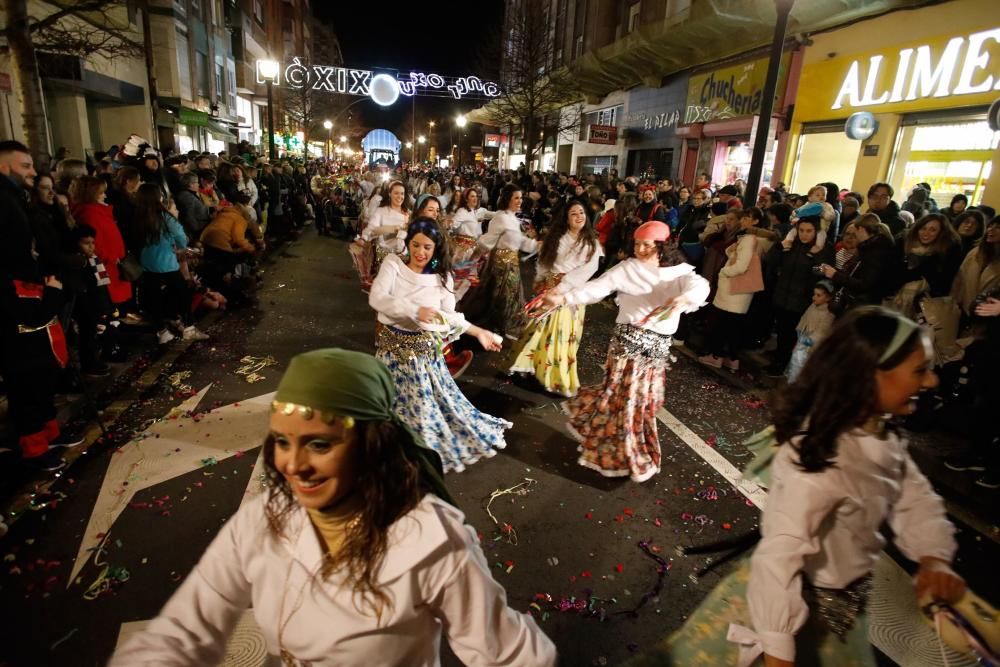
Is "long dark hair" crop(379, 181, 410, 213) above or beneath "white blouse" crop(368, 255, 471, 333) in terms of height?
above

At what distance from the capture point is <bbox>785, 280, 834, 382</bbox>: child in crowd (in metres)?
6.26

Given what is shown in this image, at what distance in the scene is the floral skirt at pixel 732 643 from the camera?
193cm

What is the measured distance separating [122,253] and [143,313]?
6.97ft

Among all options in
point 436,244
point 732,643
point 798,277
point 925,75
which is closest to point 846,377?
point 732,643

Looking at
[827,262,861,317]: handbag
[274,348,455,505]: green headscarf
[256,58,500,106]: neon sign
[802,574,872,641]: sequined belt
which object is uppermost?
[256,58,500,106]: neon sign

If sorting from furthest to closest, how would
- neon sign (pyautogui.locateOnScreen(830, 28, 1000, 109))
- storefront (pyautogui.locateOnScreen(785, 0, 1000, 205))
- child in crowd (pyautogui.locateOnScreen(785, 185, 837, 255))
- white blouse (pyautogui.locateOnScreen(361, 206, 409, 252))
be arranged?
storefront (pyautogui.locateOnScreen(785, 0, 1000, 205)) < neon sign (pyautogui.locateOnScreen(830, 28, 1000, 109)) < white blouse (pyautogui.locateOnScreen(361, 206, 409, 252)) < child in crowd (pyautogui.locateOnScreen(785, 185, 837, 255))

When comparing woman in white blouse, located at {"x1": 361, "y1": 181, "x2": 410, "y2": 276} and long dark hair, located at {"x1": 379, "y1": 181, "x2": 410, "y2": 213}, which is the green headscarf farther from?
long dark hair, located at {"x1": 379, "y1": 181, "x2": 410, "y2": 213}

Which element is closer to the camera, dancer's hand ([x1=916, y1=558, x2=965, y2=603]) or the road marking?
dancer's hand ([x1=916, y1=558, x2=965, y2=603])

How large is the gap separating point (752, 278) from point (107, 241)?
750 centimetres

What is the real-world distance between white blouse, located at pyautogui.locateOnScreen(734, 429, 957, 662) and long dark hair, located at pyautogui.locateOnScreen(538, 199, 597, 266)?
179 inches

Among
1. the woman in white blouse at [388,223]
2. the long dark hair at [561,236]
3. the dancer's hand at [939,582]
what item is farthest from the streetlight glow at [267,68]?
the dancer's hand at [939,582]

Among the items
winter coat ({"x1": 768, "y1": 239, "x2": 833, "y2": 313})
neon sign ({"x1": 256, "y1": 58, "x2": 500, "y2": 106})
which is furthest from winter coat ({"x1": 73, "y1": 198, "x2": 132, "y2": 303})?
neon sign ({"x1": 256, "y1": 58, "x2": 500, "y2": 106})

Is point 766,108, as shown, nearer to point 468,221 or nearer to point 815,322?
point 815,322

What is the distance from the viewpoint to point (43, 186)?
5527 millimetres
